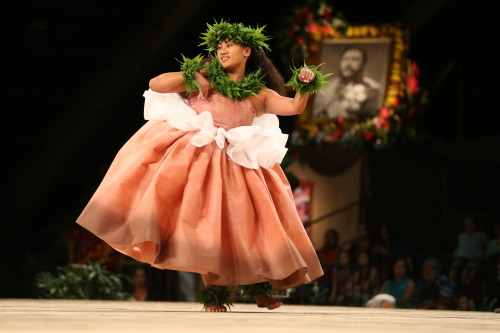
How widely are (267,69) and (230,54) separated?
0.77 ft

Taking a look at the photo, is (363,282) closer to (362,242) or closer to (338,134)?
(362,242)

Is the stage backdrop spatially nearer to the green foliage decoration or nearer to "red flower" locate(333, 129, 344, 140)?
"red flower" locate(333, 129, 344, 140)

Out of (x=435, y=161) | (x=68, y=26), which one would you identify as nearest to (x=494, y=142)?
(x=435, y=161)

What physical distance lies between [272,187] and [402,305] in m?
2.66

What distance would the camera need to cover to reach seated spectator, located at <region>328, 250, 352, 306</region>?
707 centimetres

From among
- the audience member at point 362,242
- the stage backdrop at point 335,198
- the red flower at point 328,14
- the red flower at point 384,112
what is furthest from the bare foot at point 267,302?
the red flower at point 328,14

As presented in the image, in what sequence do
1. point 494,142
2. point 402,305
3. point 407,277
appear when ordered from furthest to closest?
point 494,142 → point 407,277 → point 402,305

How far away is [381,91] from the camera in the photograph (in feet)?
29.7

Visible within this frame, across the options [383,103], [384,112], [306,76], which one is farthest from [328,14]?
[306,76]

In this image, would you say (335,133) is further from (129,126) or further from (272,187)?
(272,187)

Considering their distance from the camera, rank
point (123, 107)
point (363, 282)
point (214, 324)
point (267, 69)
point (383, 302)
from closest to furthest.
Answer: point (214, 324)
point (267, 69)
point (383, 302)
point (363, 282)
point (123, 107)

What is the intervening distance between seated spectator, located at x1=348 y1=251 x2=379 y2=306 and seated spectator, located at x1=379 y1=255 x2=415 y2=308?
0.15 metres

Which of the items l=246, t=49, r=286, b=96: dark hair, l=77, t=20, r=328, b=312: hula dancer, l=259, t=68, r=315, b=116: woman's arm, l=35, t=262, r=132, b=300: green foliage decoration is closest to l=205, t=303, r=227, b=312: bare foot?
l=77, t=20, r=328, b=312: hula dancer

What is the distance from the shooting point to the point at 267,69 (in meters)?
4.25
